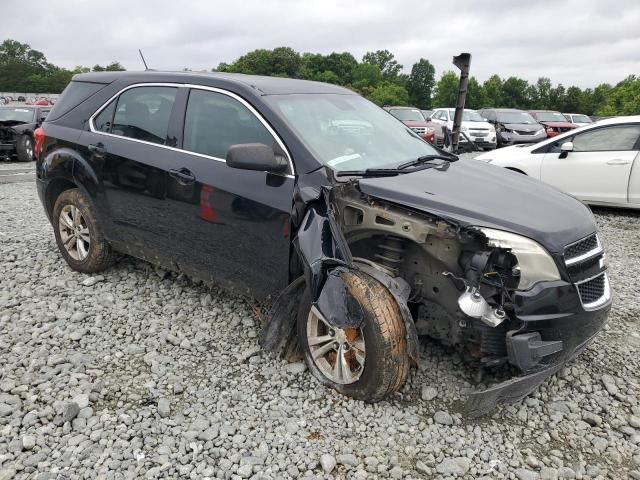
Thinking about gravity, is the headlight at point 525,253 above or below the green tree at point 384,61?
below

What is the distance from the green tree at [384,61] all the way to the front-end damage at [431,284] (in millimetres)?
102265

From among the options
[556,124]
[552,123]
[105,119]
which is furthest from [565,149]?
[552,123]

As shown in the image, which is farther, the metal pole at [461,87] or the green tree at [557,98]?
the green tree at [557,98]

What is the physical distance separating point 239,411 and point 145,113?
8.15ft

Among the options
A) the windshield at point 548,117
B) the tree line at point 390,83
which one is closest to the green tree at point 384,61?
the tree line at point 390,83

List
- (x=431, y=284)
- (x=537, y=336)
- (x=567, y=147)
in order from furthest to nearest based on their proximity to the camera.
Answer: (x=567, y=147)
(x=431, y=284)
(x=537, y=336)

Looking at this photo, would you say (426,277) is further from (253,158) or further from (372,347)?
(253,158)

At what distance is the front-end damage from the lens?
271cm

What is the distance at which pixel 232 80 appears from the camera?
146 inches

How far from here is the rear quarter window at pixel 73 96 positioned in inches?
179

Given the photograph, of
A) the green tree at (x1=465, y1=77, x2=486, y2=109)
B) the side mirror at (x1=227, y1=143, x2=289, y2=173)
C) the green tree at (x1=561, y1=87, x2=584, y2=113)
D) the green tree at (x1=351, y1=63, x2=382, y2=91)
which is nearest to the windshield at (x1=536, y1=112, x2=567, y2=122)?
the side mirror at (x1=227, y1=143, x2=289, y2=173)

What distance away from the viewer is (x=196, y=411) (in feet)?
9.79

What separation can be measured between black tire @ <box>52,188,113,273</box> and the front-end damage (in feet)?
6.75

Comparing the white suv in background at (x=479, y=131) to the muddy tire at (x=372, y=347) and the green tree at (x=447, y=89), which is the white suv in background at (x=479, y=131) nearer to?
the muddy tire at (x=372, y=347)
